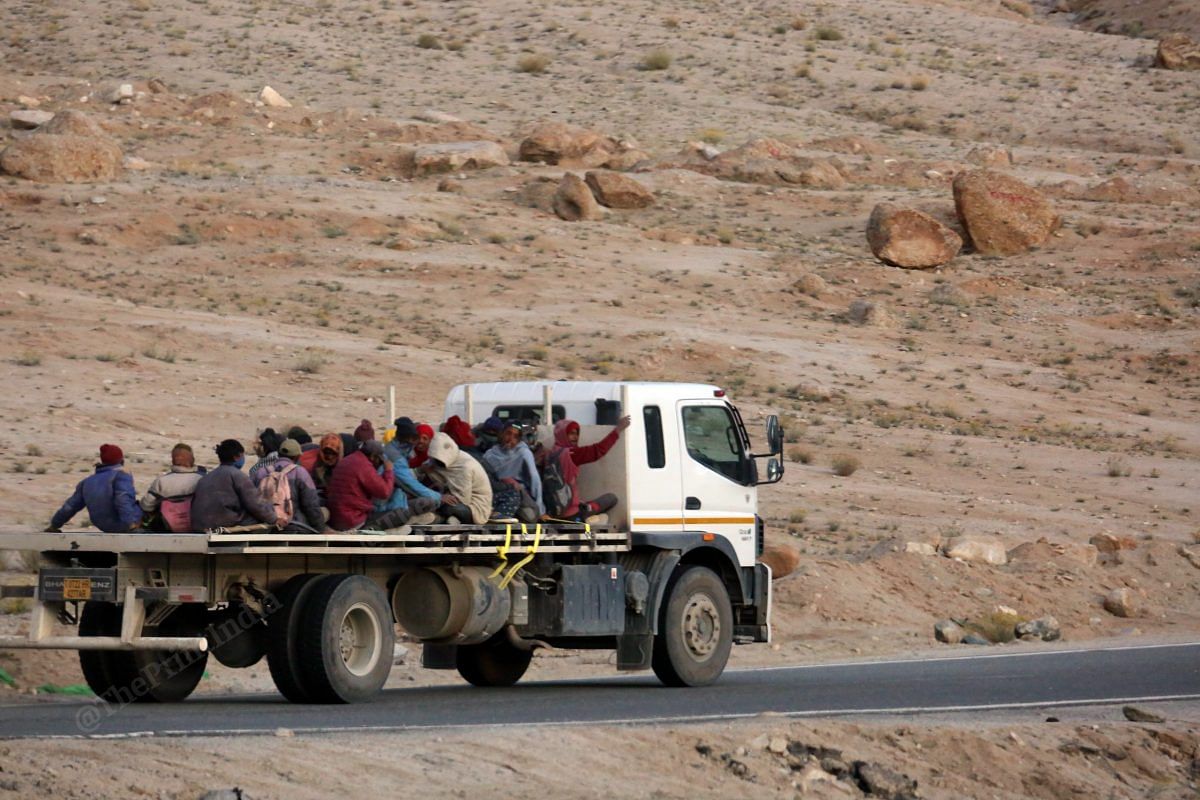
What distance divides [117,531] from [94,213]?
3753 centimetres

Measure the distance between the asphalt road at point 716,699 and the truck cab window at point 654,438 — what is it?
6.61ft

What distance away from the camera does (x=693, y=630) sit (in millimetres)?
16656

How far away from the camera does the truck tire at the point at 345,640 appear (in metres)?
13.8

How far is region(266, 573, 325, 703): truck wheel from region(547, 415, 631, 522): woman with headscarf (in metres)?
2.77

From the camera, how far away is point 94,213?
5000 centimetres

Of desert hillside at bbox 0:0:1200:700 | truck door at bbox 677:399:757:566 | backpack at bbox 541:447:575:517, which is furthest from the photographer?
desert hillside at bbox 0:0:1200:700

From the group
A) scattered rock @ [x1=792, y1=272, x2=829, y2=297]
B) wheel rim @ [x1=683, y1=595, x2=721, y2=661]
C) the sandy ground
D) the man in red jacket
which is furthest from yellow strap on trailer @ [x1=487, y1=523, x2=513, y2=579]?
scattered rock @ [x1=792, y1=272, x2=829, y2=297]

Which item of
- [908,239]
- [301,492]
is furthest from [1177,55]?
[301,492]

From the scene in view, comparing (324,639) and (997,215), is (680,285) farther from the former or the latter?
(324,639)

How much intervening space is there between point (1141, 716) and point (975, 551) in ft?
41.6

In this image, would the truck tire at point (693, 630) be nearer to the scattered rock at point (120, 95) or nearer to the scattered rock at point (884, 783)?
the scattered rock at point (884, 783)

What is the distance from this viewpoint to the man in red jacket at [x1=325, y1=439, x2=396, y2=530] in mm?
14523

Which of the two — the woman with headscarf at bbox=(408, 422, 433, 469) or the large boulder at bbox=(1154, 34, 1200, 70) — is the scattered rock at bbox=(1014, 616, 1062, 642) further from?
the large boulder at bbox=(1154, 34, 1200, 70)

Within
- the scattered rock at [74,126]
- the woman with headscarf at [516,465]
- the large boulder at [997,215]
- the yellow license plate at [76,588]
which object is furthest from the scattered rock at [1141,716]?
the scattered rock at [74,126]
